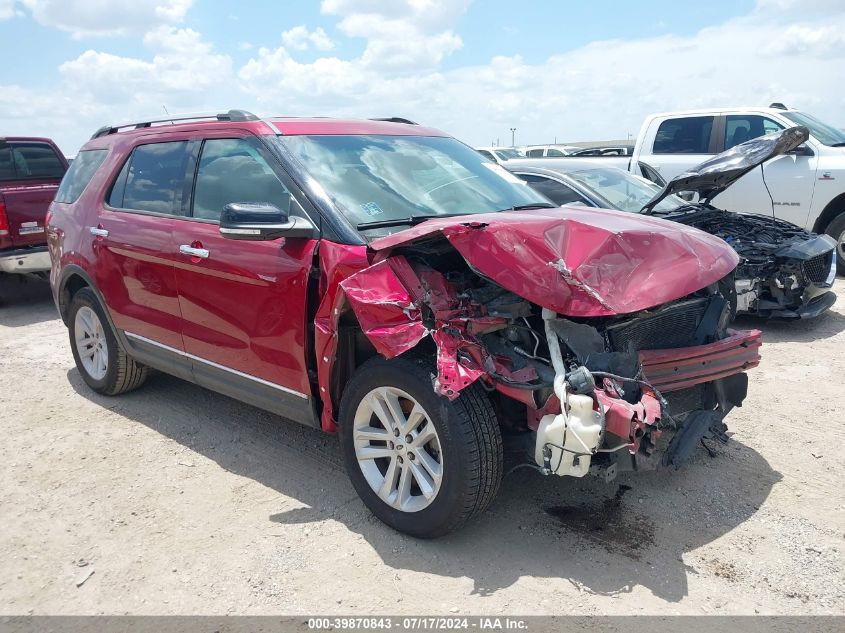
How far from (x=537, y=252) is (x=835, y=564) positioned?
1849mm

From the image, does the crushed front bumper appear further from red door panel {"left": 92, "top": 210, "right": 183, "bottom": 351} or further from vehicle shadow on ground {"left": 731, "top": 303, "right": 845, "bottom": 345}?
vehicle shadow on ground {"left": 731, "top": 303, "right": 845, "bottom": 345}

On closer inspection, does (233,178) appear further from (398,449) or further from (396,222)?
(398,449)

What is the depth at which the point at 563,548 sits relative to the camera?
315 cm

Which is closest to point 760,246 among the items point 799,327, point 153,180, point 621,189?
point 799,327

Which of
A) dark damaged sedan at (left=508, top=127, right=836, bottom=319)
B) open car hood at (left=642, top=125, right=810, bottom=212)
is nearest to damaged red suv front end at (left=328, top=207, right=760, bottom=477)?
open car hood at (left=642, top=125, right=810, bottom=212)

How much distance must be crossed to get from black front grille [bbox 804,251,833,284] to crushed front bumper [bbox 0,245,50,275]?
813 centimetres

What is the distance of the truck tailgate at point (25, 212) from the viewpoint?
27.2ft

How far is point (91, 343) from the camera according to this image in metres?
5.38

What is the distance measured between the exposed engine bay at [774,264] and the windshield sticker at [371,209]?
3.79 metres

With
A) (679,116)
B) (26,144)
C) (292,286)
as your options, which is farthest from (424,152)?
(26,144)

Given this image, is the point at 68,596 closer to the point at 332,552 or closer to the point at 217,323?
the point at 332,552

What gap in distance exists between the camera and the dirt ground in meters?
2.86

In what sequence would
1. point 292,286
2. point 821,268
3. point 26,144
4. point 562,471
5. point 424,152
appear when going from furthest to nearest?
point 26,144 → point 821,268 → point 424,152 → point 292,286 → point 562,471

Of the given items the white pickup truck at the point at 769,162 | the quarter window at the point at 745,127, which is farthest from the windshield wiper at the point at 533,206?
the quarter window at the point at 745,127
